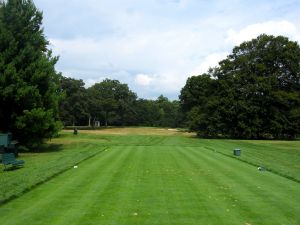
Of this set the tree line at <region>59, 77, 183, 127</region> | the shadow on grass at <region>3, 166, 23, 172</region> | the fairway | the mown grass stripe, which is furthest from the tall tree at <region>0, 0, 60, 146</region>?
the tree line at <region>59, 77, 183, 127</region>

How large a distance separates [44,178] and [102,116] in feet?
340

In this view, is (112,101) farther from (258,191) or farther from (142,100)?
(258,191)

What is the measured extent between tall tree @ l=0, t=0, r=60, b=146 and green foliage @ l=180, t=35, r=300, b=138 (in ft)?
113

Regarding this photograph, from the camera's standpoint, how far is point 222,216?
988 centimetres

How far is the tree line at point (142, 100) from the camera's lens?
114 ft

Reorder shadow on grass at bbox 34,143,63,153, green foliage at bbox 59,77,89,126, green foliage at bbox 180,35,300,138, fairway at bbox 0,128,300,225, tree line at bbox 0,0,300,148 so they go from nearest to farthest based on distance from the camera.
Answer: fairway at bbox 0,128,300,225, tree line at bbox 0,0,300,148, shadow on grass at bbox 34,143,63,153, green foliage at bbox 180,35,300,138, green foliage at bbox 59,77,89,126

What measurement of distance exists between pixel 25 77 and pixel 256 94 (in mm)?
40454

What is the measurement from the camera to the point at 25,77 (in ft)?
114

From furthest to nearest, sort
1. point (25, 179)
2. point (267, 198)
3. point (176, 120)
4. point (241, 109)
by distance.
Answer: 1. point (176, 120)
2. point (241, 109)
3. point (25, 179)
4. point (267, 198)

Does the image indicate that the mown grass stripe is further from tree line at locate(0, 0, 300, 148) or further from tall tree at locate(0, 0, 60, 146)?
tree line at locate(0, 0, 300, 148)

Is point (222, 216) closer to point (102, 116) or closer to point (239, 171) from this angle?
point (239, 171)

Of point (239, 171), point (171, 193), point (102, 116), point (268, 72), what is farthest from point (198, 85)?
point (171, 193)

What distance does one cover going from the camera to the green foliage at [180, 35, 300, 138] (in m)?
64.2

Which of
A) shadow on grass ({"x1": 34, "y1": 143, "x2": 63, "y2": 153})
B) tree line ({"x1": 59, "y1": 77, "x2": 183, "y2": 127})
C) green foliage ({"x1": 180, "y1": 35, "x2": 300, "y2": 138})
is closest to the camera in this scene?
shadow on grass ({"x1": 34, "y1": 143, "x2": 63, "y2": 153})
